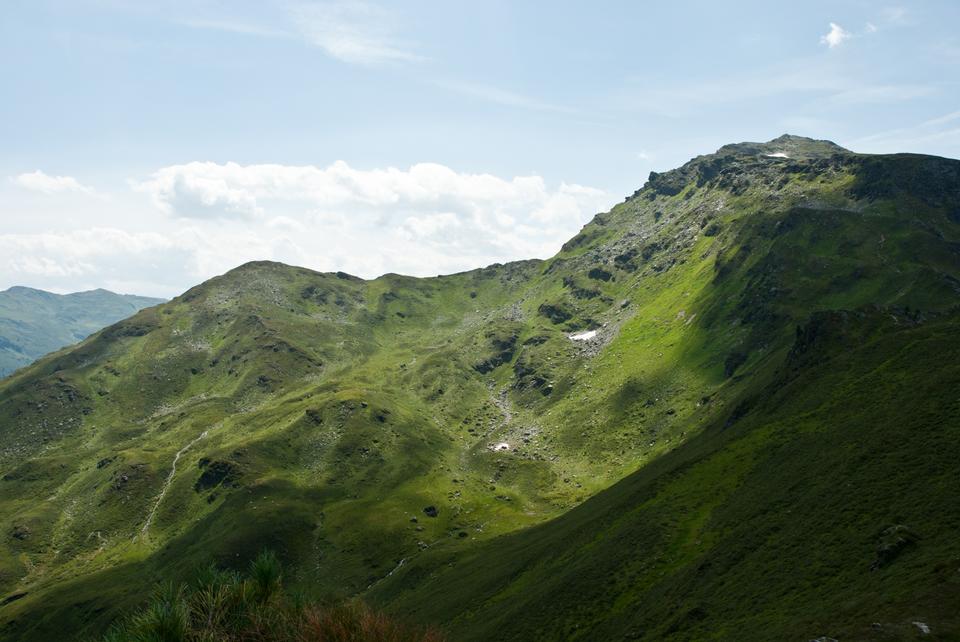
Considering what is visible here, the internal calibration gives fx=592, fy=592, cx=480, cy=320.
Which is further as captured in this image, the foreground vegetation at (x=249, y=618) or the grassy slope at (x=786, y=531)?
the grassy slope at (x=786, y=531)

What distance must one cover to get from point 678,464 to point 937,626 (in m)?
93.6

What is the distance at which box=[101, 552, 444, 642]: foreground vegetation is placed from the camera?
32.9 meters

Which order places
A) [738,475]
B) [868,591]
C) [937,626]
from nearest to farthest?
1. [937,626]
2. [868,591]
3. [738,475]

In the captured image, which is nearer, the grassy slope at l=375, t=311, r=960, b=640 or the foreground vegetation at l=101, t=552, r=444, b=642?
the foreground vegetation at l=101, t=552, r=444, b=642

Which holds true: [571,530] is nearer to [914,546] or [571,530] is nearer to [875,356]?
[875,356]

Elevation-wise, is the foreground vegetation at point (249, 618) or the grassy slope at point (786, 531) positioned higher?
the foreground vegetation at point (249, 618)

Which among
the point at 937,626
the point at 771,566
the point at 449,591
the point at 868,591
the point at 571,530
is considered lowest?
the point at 449,591

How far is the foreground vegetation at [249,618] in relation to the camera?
32938mm

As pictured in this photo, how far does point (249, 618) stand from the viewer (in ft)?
124

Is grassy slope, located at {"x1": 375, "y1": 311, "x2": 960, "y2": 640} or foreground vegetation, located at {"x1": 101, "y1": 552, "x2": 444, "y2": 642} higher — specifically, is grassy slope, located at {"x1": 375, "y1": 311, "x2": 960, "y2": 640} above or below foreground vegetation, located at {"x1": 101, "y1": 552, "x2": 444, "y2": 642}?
below

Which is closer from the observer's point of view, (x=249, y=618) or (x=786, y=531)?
(x=249, y=618)

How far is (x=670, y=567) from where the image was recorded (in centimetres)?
9444

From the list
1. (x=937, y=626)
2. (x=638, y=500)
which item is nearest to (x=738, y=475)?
(x=638, y=500)

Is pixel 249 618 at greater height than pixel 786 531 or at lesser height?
greater
